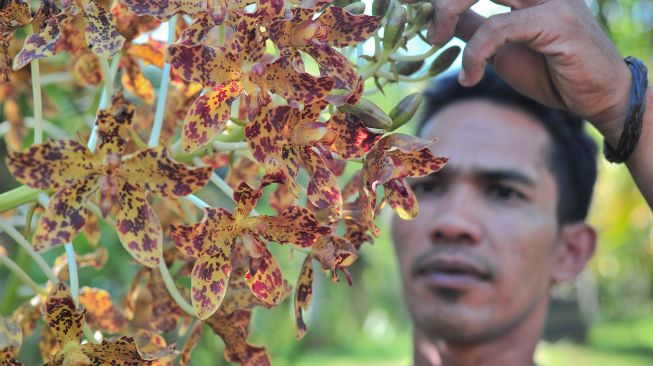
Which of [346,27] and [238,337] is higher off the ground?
[346,27]

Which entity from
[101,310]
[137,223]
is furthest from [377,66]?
[101,310]

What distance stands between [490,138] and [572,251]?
34 centimetres

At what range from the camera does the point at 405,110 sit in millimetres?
775

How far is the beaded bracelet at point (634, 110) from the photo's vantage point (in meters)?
0.97

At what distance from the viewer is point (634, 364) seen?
11102 millimetres

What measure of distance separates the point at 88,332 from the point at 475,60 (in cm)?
43

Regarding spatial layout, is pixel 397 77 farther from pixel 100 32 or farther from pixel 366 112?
pixel 100 32

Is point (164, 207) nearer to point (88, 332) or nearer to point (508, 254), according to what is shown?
point (88, 332)

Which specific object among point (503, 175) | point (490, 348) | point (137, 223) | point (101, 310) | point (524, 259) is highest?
point (137, 223)

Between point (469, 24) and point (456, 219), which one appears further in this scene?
point (456, 219)

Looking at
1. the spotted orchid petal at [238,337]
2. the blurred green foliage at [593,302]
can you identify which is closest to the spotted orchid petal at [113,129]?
the spotted orchid petal at [238,337]

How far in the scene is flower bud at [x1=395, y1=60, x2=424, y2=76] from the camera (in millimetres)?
834

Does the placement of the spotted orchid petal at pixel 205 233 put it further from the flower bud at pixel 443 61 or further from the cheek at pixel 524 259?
the cheek at pixel 524 259

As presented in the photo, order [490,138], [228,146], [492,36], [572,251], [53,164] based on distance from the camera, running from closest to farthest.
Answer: [53,164] → [228,146] → [492,36] → [490,138] → [572,251]
